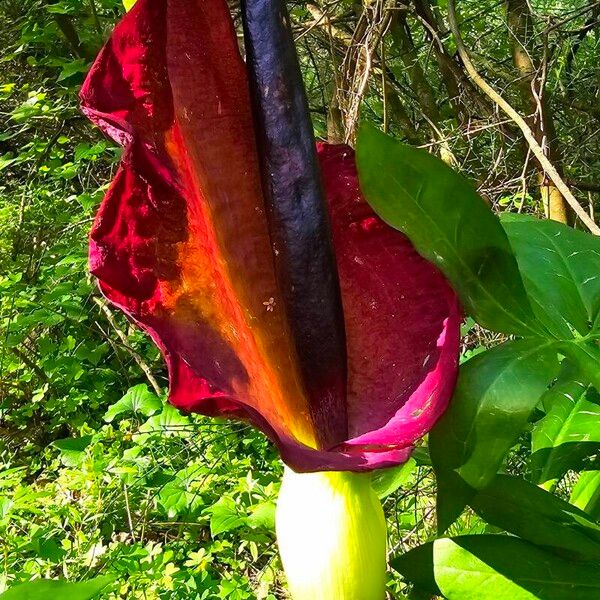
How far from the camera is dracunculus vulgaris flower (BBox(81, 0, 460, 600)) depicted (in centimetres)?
33

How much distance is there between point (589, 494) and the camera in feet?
1.93

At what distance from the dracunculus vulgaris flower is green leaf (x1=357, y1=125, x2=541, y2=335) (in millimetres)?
19

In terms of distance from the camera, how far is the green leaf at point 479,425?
347mm

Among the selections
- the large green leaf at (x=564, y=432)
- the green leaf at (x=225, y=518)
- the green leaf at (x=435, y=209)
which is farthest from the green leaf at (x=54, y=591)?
the green leaf at (x=225, y=518)

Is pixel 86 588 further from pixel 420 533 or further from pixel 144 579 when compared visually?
pixel 420 533

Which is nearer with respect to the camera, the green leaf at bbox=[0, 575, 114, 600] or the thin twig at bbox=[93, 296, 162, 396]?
the green leaf at bbox=[0, 575, 114, 600]

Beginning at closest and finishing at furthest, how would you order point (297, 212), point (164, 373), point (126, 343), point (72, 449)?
point (297, 212) → point (72, 449) → point (126, 343) → point (164, 373)

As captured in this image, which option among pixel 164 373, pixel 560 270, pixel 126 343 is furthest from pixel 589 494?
pixel 164 373

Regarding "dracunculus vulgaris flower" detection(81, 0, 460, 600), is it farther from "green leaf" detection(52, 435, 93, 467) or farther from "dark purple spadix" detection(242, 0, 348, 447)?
"green leaf" detection(52, 435, 93, 467)

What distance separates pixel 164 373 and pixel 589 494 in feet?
5.11

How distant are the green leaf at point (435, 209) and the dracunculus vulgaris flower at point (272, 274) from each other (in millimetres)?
19

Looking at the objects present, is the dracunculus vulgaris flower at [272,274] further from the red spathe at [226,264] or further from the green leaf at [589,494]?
the green leaf at [589,494]

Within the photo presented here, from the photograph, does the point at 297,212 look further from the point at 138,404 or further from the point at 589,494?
the point at 138,404

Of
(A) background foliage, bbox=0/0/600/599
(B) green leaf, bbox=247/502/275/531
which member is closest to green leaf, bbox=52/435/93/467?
(A) background foliage, bbox=0/0/600/599
